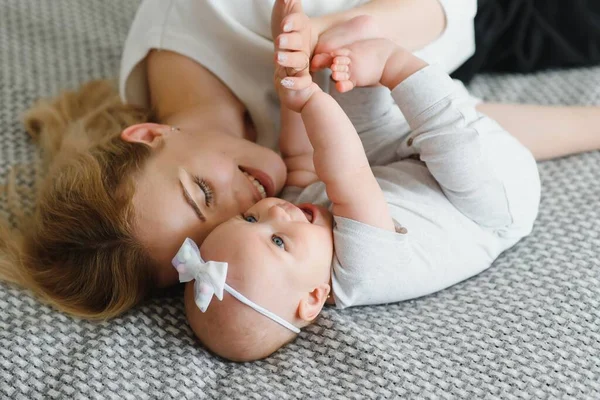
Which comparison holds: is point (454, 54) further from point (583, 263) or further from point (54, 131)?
point (54, 131)

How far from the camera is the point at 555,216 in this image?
3.34 feet

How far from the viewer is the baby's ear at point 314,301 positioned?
806 millimetres

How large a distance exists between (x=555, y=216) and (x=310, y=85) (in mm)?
466

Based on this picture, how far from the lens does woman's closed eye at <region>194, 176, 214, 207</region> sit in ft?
2.96

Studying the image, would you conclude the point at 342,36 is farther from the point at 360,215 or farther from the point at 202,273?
the point at 202,273

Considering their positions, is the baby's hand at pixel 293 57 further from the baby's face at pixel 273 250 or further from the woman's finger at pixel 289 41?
the baby's face at pixel 273 250

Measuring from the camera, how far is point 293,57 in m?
0.81

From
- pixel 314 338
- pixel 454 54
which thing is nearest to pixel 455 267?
pixel 314 338

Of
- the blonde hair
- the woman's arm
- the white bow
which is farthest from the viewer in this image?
the woman's arm

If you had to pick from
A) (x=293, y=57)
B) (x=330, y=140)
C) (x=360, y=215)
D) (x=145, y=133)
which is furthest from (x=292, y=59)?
(x=145, y=133)

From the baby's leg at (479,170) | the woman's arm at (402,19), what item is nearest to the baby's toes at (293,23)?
the woman's arm at (402,19)

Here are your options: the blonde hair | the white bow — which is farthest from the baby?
the blonde hair

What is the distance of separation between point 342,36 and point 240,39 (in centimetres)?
22

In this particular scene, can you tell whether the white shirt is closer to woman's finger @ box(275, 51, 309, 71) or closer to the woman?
the woman
